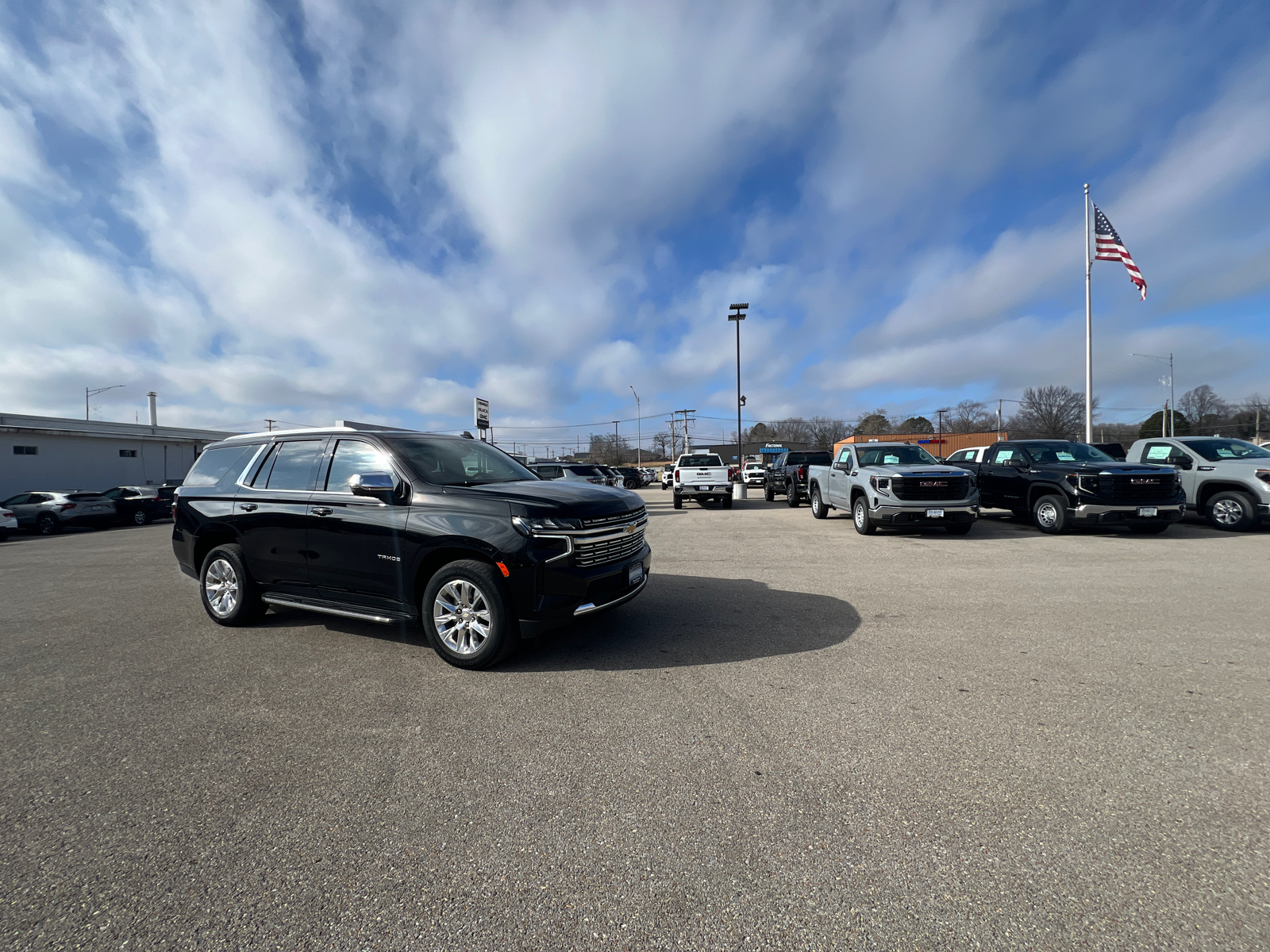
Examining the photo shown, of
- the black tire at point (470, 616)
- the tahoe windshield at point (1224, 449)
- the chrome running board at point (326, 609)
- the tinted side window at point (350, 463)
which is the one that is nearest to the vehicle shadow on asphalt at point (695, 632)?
the black tire at point (470, 616)

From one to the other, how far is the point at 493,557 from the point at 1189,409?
99587mm

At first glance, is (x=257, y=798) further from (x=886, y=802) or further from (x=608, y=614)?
(x=608, y=614)

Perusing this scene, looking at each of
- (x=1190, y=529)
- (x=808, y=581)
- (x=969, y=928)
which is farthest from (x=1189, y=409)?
(x=969, y=928)

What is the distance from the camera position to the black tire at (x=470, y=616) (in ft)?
14.1

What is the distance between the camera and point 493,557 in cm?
432

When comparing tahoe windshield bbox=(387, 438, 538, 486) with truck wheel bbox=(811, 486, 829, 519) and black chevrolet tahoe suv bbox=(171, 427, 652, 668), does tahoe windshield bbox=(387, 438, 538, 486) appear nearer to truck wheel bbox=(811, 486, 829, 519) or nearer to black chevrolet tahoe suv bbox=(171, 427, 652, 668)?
black chevrolet tahoe suv bbox=(171, 427, 652, 668)

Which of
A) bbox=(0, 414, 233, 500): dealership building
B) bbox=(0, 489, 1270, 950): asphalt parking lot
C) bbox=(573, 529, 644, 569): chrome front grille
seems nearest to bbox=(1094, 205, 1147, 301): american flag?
bbox=(0, 489, 1270, 950): asphalt parking lot

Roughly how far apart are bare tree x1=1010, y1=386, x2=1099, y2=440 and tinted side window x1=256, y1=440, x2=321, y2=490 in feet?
271

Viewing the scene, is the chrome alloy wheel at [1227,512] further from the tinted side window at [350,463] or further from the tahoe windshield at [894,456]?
the tinted side window at [350,463]

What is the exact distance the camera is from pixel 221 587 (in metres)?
5.82

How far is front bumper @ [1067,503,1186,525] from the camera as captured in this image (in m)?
10.3

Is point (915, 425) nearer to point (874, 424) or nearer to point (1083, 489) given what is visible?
point (874, 424)

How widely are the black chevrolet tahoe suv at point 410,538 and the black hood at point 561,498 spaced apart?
14 mm

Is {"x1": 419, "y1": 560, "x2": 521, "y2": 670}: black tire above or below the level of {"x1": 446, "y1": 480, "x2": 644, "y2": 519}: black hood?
below
